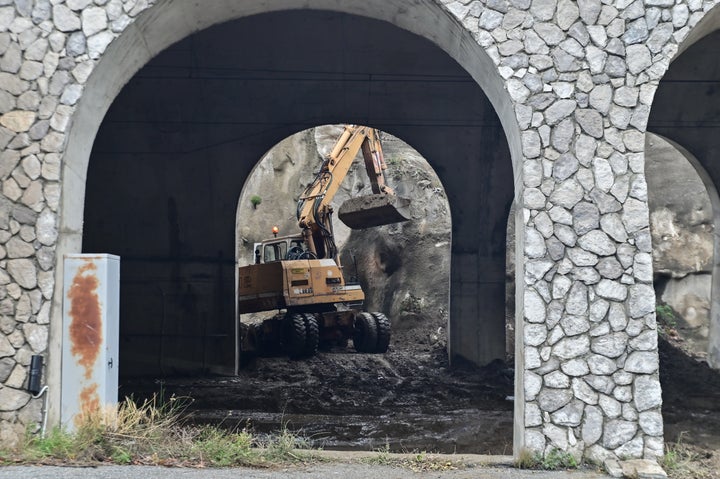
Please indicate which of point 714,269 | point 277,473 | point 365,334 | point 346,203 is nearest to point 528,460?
point 277,473

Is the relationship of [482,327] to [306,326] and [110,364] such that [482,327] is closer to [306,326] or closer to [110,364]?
[306,326]

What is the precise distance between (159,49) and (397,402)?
23.3 feet

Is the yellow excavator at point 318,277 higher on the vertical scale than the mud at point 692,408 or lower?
higher

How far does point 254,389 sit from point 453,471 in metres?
7.49

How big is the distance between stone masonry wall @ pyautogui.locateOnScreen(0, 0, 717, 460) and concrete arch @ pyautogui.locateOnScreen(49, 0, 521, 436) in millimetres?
149

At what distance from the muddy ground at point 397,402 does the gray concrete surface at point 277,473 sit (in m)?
1.58

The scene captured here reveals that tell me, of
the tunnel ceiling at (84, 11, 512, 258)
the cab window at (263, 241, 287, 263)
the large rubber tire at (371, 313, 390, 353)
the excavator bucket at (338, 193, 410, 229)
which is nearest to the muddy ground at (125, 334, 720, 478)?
the large rubber tire at (371, 313, 390, 353)

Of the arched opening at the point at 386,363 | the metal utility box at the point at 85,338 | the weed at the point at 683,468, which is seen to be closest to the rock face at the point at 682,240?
the arched opening at the point at 386,363

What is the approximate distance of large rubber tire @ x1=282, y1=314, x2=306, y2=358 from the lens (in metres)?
17.0

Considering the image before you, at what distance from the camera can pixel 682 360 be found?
15641 mm

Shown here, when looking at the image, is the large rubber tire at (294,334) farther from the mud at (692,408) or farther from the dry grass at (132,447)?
the dry grass at (132,447)

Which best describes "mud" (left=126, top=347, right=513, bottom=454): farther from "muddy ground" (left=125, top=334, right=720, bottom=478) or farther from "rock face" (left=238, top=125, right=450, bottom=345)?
"rock face" (left=238, top=125, right=450, bottom=345)

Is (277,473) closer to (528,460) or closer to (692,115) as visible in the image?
(528,460)

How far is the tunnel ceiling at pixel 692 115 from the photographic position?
14828 millimetres
